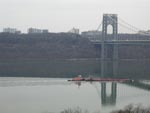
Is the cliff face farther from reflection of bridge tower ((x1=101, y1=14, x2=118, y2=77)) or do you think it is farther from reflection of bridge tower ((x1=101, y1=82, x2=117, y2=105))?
reflection of bridge tower ((x1=101, y1=82, x2=117, y2=105))

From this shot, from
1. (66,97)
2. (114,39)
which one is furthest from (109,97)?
(114,39)

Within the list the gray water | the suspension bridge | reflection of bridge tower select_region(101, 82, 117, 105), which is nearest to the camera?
the gray water

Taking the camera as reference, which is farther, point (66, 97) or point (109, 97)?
point (109, 97)

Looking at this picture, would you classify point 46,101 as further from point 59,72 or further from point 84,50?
point 84,50

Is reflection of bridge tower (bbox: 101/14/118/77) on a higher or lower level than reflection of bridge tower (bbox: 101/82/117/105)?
higher

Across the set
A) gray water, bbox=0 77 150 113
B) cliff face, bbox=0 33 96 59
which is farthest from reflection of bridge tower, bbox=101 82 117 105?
cliff face, bbox=0 33 96 59

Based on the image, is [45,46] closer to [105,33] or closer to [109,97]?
[105,33]
